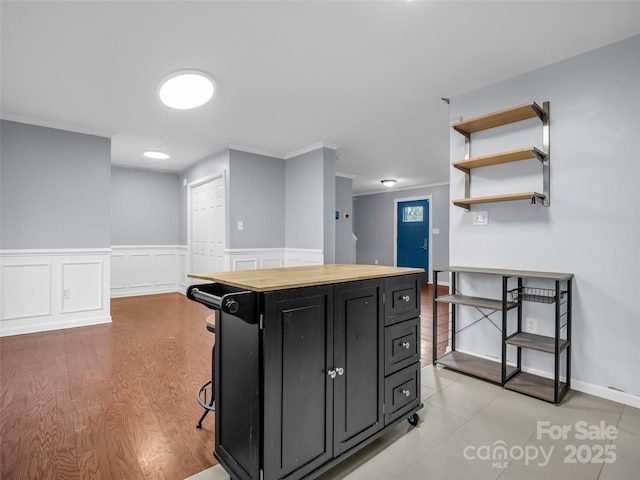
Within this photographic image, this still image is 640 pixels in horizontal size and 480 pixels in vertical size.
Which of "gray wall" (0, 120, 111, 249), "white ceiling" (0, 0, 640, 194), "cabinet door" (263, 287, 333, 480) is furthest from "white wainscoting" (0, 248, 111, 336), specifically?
"cabinet door" (263, 287, 333, 480)

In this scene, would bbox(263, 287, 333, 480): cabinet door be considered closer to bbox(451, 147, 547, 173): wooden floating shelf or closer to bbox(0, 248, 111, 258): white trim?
bbox(451, 147, 547, 173): wooden floating shelf

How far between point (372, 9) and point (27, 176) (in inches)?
162

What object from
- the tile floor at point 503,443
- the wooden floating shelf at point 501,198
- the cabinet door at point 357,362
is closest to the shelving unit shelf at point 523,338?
the tile floor at point 503,443

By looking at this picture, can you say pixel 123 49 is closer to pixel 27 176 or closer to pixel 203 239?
pixel 27 176

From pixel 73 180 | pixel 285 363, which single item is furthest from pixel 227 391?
pixel 73 180

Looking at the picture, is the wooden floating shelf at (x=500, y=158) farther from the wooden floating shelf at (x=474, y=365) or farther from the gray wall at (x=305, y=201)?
the gray wall at (x=305, y=201)

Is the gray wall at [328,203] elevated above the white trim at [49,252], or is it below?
above

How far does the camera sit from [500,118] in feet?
8.48

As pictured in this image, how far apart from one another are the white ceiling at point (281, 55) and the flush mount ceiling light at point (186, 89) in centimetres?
8

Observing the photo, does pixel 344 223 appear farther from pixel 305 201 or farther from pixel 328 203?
pixel 328 203

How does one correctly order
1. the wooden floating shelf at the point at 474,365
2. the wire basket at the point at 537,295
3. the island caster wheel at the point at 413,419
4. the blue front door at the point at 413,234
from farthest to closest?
the blue front door at the point at 413,234 → the wooden floating shelf at the point at 474,365 → the wire basket at the point at 537,295 → the island caster wheel at the point at 413,419

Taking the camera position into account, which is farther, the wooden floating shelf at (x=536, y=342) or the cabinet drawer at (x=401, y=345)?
the wooden floating shelf at (x=536, y=342)

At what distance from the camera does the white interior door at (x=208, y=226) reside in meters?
5.06

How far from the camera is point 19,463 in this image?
1582 mm
